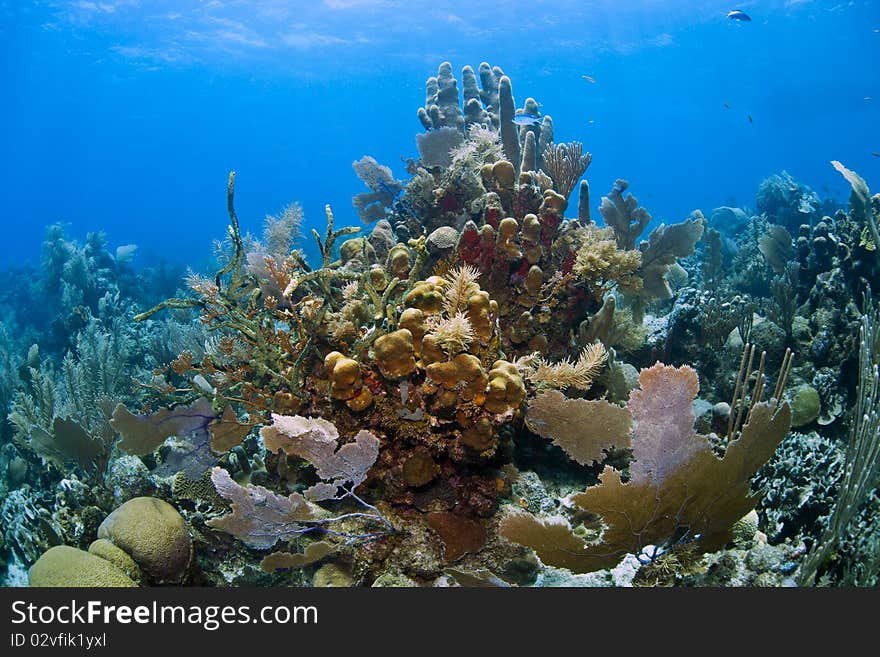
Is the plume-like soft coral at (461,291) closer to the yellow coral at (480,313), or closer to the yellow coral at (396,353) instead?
the yellow coral at (480,313)

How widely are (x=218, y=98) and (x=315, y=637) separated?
7561cm

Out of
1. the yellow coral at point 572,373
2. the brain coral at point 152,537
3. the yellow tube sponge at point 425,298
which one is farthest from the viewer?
the yellow coral at point 572,373

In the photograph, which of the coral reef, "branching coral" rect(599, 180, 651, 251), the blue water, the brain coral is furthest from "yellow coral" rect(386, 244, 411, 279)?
the blue water

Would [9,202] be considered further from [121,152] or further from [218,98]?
[218,98]

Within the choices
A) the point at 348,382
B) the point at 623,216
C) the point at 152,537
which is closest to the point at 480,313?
the point at 348,382

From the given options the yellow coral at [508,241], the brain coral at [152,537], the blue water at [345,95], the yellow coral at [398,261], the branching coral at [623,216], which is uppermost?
the blue water at [345,95]

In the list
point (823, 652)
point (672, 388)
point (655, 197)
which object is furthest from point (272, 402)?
point (655, 197)

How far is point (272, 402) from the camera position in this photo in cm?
338

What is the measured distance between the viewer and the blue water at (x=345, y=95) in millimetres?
36219

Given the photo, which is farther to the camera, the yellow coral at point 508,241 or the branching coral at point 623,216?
the branching coral at point 623,216

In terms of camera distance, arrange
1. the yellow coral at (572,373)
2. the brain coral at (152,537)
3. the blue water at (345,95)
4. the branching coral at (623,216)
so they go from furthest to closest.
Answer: the blue water at (345,95) → the branching coral at (623,216) → the yellow coral at (572,373) → the brain coral at (152,537)

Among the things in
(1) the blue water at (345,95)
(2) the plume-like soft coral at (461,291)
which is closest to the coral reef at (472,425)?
(2) the plume-like soft coral at (461,291)

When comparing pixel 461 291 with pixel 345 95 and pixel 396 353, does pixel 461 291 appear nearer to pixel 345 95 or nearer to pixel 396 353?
pixel 396 353

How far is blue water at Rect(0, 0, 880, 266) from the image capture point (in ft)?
119
